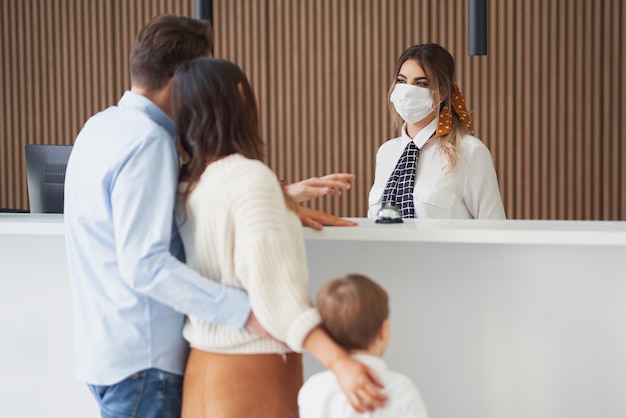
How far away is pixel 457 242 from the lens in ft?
8.19

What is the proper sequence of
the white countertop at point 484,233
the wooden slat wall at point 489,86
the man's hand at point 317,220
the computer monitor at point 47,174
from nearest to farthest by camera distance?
the white countertop at point 484,233 → the man's hand at point 317,220 → the computer monitor at point 47,174 → the wooden slat wall at point 489,86

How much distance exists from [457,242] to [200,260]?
2.58ft

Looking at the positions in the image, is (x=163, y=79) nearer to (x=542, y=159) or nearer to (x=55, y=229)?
(x=55, y=229)

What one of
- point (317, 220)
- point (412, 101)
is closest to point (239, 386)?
point (317, 220)

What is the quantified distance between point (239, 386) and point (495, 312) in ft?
2.87

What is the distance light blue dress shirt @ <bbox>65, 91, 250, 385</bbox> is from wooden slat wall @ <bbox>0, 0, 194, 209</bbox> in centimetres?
551

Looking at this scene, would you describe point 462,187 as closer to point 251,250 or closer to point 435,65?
point 435,65

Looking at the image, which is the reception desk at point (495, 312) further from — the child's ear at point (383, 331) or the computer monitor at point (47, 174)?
the computer monitor at point (47, 174)

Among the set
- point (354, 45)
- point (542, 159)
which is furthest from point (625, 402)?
point (354, 45)

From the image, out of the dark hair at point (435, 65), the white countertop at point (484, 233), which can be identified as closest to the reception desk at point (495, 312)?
the white countertop at point (484, 233)

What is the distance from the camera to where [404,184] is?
372 cm

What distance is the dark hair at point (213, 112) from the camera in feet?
6.64

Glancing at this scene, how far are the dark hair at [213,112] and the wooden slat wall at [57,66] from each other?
5594 mm

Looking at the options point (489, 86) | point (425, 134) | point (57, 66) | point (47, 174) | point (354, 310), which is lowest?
point (354, 310)
